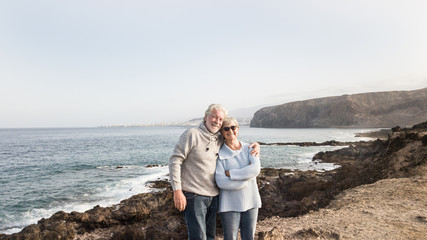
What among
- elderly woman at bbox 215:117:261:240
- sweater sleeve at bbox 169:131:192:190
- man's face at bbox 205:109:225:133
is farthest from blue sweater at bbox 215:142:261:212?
sweater sleeve at bbox 169:131:192:190

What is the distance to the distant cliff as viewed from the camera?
10044cm

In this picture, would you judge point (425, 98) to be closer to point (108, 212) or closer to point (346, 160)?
point (346, 160)

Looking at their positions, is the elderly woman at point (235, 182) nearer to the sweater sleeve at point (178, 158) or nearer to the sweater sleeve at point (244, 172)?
the sweater sleeve at point (244, 172)

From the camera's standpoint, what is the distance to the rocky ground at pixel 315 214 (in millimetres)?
5484

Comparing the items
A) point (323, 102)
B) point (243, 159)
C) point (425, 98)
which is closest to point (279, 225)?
point (243, 159)

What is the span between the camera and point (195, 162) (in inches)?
116

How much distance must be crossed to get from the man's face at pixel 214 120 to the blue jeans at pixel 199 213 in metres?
0.79

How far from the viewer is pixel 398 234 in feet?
16.8

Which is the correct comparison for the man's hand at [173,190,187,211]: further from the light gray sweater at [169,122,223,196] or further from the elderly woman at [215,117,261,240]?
Result: the elderly woman at [215,117,261,240]

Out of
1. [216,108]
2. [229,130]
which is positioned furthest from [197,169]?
[216,108]

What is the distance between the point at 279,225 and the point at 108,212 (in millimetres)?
5857

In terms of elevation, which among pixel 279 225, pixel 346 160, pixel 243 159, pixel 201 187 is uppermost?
pixel 243 159

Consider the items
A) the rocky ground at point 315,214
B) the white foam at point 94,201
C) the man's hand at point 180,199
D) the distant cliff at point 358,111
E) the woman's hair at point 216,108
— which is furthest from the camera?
the distant cliff at point 358,111

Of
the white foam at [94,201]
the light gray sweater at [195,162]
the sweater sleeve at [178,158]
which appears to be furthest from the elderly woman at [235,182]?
the white foam at [94,201]
